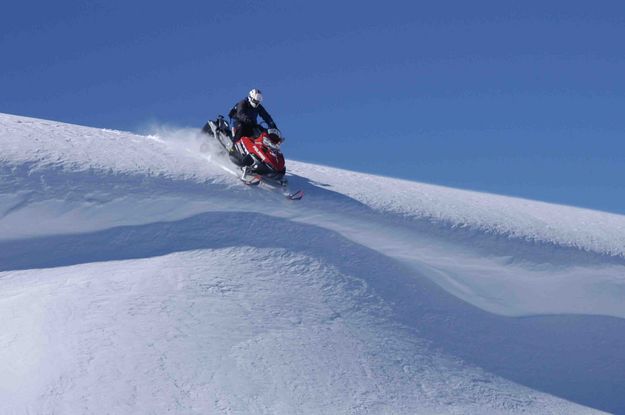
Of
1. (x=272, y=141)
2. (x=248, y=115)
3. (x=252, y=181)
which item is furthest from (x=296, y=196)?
(x=248, y=115)

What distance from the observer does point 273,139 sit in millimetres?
14492

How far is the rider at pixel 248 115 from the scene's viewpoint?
15.1 m

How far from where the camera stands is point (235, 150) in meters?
15.0

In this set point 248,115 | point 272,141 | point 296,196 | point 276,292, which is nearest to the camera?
point 276,292

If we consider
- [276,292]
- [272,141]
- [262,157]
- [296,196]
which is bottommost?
[276,292]

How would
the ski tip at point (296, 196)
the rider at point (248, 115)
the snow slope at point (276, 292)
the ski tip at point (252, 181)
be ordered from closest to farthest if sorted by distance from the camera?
the snow slope at point (276, 292) → the ski tip at point (296, 196) → the ski tip at point (252, 181) → the rider at point (248, 115)

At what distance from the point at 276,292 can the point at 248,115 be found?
3802 mm

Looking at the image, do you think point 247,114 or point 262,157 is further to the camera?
point 247,114

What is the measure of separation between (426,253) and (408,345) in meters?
2.18

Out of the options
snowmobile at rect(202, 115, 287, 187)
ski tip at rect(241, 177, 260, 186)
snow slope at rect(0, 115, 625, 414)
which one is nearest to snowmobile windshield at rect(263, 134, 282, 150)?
snowmobile at rect(202, 115, 287, 187)

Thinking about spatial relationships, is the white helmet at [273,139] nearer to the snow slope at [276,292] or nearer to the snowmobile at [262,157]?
the snowmobile at [262,157]

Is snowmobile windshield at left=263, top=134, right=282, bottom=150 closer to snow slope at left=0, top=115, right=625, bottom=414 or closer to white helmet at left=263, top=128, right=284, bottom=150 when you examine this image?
white helmet at left=263, top=128, right=284, bottom=150

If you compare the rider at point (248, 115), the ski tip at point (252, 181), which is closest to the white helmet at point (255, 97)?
the rider at point (248, 115)

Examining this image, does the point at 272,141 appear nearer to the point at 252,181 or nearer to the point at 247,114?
the point at 252,181
